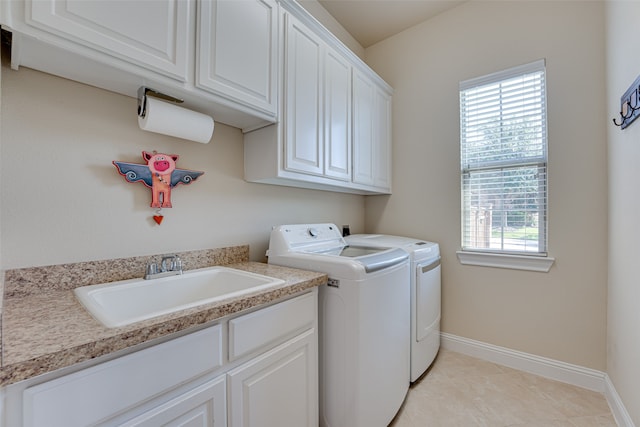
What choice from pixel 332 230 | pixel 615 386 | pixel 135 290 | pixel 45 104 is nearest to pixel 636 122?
pixel 615 386

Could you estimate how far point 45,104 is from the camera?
103 centimetres

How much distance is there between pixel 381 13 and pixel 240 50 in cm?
176

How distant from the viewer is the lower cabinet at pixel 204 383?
61 centimetres

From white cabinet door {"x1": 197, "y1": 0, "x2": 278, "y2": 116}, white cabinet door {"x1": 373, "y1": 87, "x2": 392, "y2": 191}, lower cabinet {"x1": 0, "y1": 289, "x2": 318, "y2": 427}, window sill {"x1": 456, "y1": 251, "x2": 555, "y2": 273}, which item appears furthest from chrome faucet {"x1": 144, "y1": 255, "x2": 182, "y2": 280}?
window sill {"x1": 456, "y1": 251, "x2": 555, "y2": 273}

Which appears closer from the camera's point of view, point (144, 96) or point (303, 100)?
point (144, 96)

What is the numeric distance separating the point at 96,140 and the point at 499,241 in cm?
260

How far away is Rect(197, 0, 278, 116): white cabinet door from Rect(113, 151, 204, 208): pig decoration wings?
401 millimetres

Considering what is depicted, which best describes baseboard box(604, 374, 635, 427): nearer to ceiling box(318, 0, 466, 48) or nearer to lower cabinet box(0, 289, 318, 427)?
lower cabinet box(0, 289, 318, 427)

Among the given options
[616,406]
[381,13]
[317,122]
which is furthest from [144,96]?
[616,406]

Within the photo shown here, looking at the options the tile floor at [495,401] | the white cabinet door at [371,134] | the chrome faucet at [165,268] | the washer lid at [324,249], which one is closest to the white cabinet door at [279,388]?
the washer lid at [324,249]

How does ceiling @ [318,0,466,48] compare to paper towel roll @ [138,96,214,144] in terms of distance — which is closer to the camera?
paper towel roll @ [138,96,214,144]

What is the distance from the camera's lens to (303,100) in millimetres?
1682

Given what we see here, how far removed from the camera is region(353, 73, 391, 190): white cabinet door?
2.20 meters

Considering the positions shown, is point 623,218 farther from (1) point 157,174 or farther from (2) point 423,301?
(1) point 157,174
